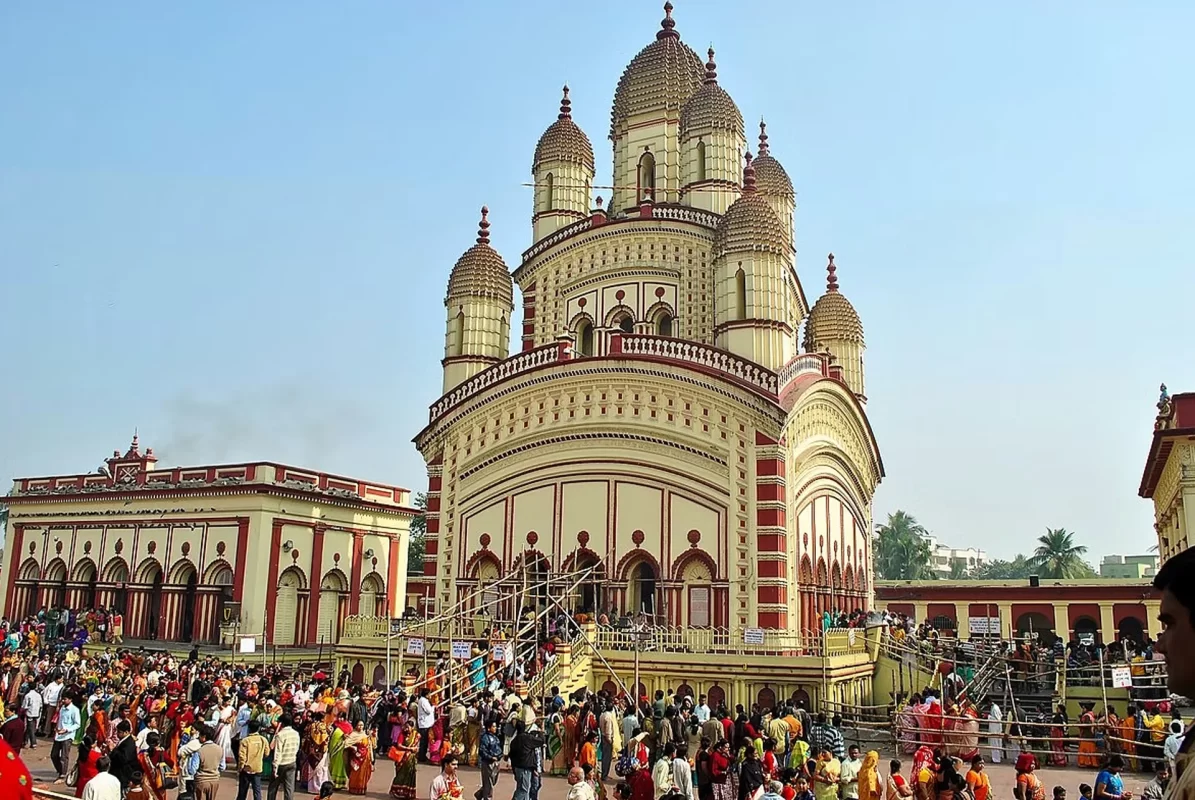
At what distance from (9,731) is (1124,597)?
42054mm

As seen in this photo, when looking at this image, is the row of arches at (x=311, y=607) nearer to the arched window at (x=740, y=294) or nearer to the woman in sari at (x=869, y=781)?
the arched window at (x=740, y=294)

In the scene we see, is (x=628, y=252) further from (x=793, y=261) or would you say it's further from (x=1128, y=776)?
(x=1128, y=776)

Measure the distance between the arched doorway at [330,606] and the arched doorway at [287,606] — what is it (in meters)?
0.94

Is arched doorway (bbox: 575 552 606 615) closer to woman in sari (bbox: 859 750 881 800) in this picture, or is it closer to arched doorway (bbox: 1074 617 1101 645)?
woman in sari (bbox: 859 750 881 800)

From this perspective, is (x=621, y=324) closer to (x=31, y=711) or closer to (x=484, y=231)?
(x=484, y=231)

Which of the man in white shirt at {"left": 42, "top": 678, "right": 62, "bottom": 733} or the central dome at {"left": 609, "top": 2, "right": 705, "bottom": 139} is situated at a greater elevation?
the central dome at {"left": 609, "top": 2, "right": 705, "bottom": 139}

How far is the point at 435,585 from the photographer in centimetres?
Answer: 3034

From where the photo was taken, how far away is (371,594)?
38094mm

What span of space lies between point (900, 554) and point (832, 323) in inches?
1979

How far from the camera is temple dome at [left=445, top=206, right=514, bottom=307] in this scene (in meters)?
31.9

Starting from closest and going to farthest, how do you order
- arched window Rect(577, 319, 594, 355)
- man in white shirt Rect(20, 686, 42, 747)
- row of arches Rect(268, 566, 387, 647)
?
man in white shirt Rect(20, 686, 42, 747) → arched window Rect(577, 319, 594, 355) → row of arches Rect(268, 566, 387, 647)

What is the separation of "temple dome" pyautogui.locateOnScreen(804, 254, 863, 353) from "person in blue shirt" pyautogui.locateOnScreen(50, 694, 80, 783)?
2802cm

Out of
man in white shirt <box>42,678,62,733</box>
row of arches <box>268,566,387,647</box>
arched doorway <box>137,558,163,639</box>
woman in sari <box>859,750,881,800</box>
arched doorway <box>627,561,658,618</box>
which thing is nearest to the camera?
woman in sari <box>859,750,881,800</box>

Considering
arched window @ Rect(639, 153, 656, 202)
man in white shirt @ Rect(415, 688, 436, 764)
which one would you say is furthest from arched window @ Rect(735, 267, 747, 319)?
→ man in white shirt @ Rect(415, 688, 436, 764)
